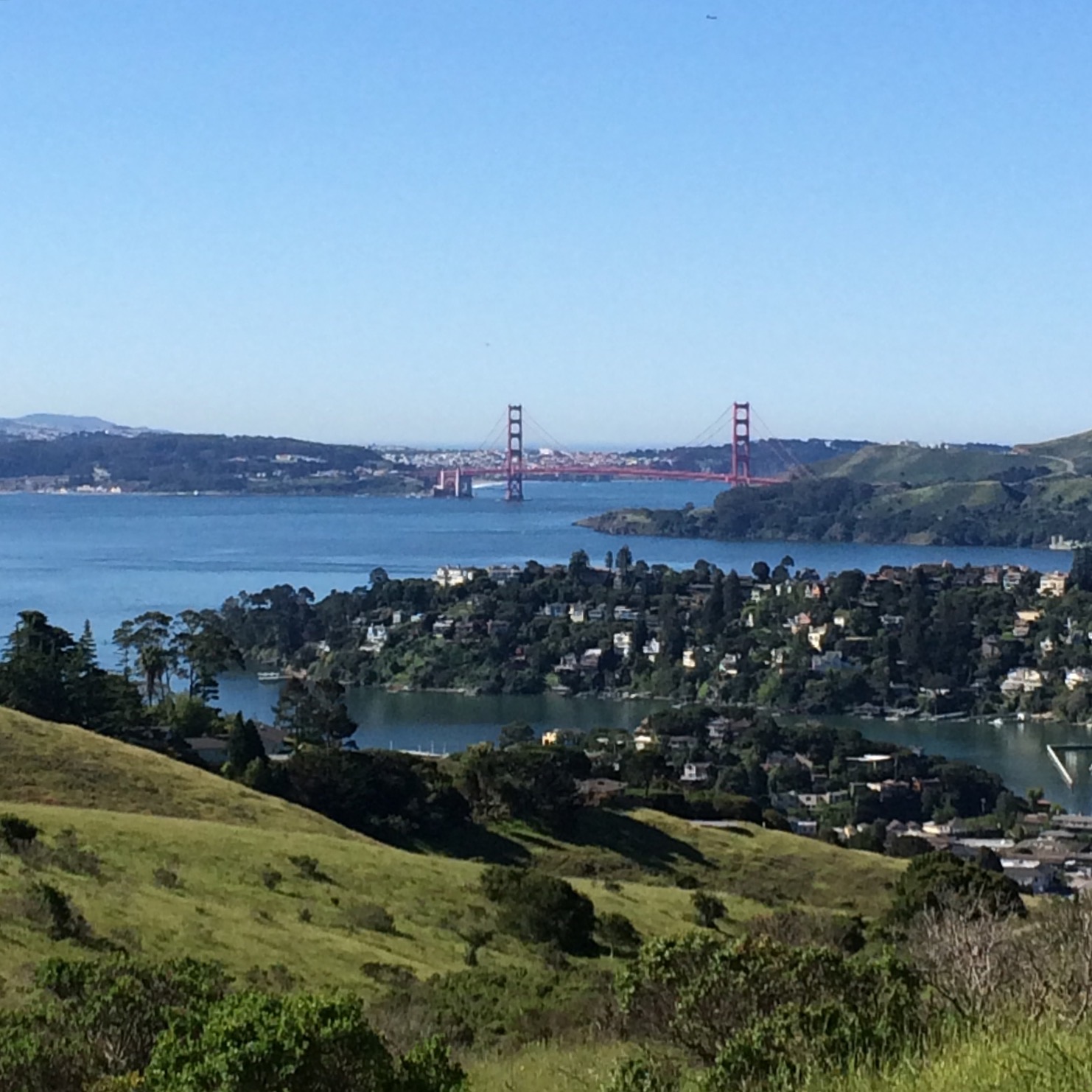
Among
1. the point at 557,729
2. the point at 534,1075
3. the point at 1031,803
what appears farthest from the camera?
the point at 557,729

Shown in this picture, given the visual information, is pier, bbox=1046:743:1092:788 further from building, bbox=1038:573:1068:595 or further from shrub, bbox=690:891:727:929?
shrub, bbox=690:891:727:929

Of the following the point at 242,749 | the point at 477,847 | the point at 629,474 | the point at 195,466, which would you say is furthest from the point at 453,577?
the point at 195,466

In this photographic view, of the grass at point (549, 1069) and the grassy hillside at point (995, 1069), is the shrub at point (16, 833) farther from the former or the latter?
the grassy hillside at point (995, 1069)

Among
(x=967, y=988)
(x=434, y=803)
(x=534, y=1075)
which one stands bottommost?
(x=434, y=803)

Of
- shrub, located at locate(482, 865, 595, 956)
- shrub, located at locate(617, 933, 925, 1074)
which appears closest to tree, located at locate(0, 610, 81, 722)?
shrub, located at locate(482, 865, 595, 956)

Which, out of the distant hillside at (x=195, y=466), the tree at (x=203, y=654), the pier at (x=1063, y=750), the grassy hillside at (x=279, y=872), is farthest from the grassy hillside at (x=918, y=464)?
the grassy hillside at (x=279, y=872)

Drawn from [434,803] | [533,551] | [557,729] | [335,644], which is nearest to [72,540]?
Answer: [533,551]

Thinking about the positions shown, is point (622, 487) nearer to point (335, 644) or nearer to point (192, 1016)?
point (335, 644)

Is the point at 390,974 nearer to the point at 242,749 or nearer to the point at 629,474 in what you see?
the point at 242,749
